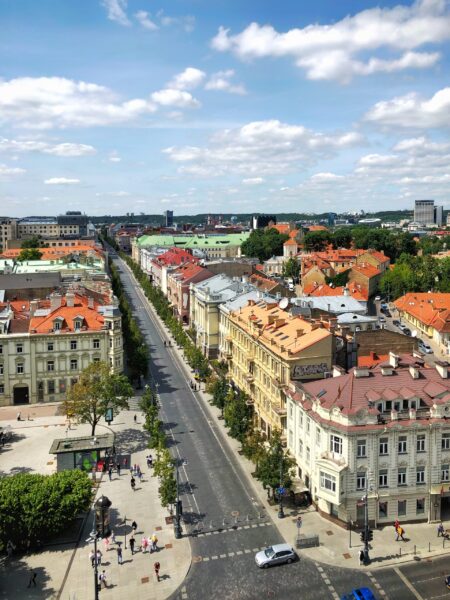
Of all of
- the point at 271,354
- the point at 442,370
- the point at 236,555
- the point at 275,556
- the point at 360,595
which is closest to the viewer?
the point at 360,595

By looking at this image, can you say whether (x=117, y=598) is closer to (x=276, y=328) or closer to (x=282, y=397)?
(x=282, y=397)

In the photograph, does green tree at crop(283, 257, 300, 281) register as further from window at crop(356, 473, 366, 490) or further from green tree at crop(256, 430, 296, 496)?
window at crop(356, 473, 366, 490)

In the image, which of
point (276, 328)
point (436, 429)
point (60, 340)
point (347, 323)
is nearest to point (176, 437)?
point (276, 328)

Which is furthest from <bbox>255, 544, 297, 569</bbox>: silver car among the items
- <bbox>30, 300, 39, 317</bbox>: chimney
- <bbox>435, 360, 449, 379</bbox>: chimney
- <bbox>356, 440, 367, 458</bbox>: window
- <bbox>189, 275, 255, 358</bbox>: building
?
<bbox>30, 300, 39, 317</bbox>: chimney

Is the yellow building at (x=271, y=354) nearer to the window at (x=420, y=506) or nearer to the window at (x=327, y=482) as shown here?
the window at (x=327, y=482)

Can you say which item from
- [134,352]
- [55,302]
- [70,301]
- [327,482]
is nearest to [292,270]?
[134,352]

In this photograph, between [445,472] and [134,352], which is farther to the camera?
[134,352]

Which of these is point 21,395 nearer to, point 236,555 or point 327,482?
point 236,555
